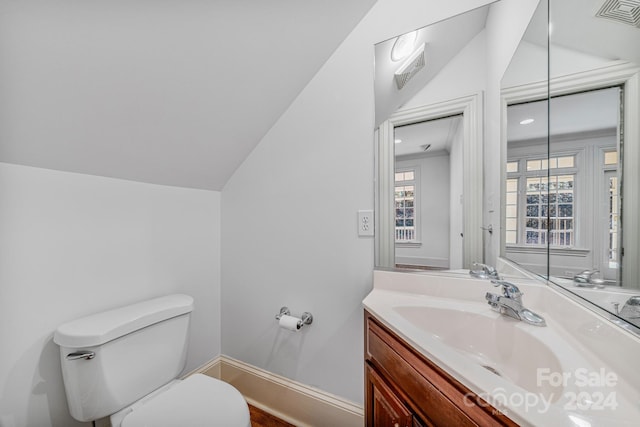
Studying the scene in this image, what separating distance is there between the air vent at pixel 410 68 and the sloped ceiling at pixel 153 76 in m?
0.32

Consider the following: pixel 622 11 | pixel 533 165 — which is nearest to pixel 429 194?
pixel 533 165

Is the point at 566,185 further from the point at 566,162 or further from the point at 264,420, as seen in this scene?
the point at 264,420

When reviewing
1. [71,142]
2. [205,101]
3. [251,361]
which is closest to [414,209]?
[205,101]

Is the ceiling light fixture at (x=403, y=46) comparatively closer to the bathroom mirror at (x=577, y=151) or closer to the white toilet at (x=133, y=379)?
the bathroom mirror at (x=577, y=151)

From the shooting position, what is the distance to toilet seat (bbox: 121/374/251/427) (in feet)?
2.85

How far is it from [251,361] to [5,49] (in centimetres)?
168

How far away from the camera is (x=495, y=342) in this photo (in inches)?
32.5

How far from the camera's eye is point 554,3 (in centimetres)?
83

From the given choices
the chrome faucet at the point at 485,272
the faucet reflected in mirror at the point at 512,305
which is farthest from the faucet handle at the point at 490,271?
the faucet reflected in mirror at the point at 512,305

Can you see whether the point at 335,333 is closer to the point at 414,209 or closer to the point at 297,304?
the point at 297,304

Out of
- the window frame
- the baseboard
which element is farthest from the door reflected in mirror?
the baseboard

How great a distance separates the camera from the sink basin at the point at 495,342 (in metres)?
0.67

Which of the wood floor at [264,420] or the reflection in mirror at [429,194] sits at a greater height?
the reflection in mirror at [429,194]

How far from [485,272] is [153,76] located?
1541 millimetres
